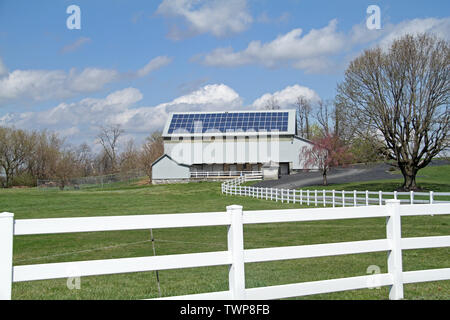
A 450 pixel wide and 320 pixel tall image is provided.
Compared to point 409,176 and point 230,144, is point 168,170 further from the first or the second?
point 409,176

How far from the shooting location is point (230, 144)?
224 ft

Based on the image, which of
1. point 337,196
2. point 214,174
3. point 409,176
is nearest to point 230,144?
point 214,174

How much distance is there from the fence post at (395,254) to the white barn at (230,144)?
6016cm

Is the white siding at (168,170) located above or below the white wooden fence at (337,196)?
above

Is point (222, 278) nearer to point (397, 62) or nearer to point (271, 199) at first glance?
point (271, 199)

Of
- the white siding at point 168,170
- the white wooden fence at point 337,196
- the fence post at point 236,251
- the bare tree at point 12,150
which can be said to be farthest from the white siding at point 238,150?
the fence post at point 236,251

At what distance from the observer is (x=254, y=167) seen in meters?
68.9

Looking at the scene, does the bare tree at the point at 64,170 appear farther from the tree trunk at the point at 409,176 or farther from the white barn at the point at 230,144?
the tree trunk at the point at 409,176

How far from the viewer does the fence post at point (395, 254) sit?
643 cm

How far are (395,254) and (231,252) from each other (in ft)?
7.78

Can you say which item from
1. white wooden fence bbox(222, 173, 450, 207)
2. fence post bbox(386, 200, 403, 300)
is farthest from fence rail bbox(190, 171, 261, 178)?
fence post bbox(386, 200, 403, 300)

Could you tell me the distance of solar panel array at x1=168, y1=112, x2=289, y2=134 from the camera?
68250 mm

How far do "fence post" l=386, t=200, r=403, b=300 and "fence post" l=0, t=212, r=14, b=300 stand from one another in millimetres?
4579
